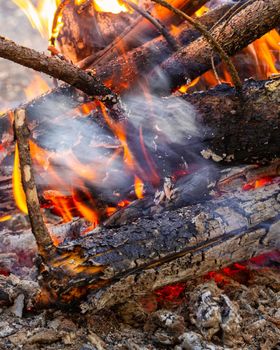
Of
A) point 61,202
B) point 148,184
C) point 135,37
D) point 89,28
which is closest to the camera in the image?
point 148,184

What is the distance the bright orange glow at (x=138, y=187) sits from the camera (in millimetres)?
2664

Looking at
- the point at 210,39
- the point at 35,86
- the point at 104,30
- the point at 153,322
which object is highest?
the point at 35,86

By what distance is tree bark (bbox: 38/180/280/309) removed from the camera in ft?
5.54

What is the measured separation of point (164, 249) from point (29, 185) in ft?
2.37

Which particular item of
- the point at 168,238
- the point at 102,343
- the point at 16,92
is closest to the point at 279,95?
the point at 168,238

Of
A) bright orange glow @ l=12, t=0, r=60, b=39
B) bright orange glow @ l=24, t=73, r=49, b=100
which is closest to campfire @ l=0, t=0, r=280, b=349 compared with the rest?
bright orange glow @ l=12, t=0, r=60, b=39

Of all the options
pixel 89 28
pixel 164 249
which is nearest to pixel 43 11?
pixel 89 28

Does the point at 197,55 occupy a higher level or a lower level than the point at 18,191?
higher

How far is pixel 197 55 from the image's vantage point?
320 centimetres

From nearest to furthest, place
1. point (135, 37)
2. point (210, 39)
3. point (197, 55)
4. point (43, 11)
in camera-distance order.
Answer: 1. point (210, 39)
2. point (197, 55)
3. point (135, 37)
4. point (43, 11)

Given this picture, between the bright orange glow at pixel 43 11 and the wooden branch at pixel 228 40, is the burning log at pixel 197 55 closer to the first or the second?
the wooden branch at pixel 228 40

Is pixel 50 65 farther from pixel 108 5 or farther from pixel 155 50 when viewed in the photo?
pixel 108 5

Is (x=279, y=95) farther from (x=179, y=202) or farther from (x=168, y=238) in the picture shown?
(x=168, y=238)

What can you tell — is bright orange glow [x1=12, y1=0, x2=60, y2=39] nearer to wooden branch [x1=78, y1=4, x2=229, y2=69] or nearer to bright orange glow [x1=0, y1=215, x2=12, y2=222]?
wooden branch [x1=78, y1=4, x2=229, y2=69]
